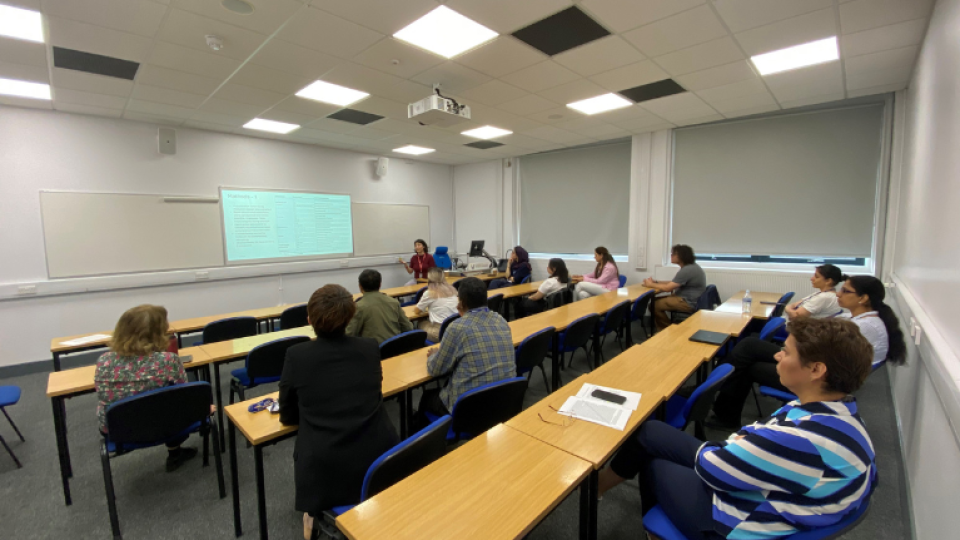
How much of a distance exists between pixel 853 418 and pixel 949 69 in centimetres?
230

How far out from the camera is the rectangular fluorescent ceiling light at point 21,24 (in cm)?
257

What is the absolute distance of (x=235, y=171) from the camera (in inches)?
232

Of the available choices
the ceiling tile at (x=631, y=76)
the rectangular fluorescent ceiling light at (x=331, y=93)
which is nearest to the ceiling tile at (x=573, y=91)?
the ceiling tile at (x=631, y=76)

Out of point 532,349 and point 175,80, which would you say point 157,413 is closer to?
point 532,349

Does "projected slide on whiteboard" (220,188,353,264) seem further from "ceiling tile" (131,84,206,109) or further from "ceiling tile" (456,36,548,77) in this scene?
"ceiling tile" (456,36,548,77)

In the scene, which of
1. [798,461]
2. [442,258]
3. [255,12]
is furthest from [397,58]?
[442,258]

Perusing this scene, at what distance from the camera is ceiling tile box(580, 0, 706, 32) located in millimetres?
2553

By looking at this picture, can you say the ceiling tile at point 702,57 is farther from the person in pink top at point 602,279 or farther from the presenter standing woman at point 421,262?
the presenter standing woman at point 421,262

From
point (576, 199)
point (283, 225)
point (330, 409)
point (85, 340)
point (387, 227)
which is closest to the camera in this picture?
point (330, 409)

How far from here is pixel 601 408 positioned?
1838 millimetres

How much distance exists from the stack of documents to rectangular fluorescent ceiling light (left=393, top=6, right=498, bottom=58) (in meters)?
2.57

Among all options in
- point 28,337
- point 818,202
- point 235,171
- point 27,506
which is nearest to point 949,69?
point 818,202

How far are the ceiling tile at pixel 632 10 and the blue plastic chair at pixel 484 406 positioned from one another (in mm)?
2429

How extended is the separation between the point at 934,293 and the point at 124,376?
4.26 metres
